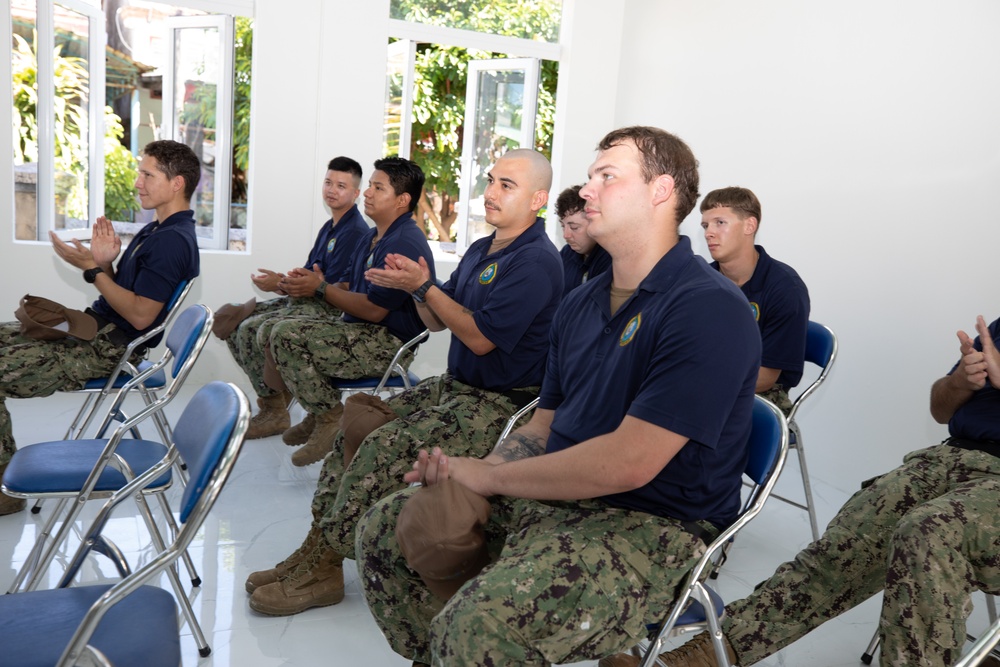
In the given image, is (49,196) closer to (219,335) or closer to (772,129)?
(219,335)

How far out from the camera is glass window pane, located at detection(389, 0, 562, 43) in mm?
5207

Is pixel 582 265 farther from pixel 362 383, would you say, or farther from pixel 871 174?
pixel 871 174

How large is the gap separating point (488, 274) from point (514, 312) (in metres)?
0.21

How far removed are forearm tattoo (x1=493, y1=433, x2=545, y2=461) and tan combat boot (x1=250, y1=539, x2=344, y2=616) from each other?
80cm

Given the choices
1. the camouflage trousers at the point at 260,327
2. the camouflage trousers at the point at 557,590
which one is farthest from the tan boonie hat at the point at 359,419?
the camouflage trousers at the point at 260,327

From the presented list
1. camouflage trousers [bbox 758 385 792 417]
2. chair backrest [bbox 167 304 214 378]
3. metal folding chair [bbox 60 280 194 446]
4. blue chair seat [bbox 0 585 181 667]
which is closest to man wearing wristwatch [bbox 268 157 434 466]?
metal folding chair [bbox 60 280 194 446]

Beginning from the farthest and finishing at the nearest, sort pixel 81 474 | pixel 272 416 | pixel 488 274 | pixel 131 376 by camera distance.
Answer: pixel 272 416, pixel 131 376, pixel 488 274, pixel 81 474

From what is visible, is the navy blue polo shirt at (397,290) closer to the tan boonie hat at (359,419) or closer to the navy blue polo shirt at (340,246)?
the navy blue polo shirt at (340,246)

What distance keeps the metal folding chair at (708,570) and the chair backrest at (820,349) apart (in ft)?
3.80

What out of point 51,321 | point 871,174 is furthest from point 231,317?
point 871,174

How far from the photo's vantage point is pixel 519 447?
6.20ft

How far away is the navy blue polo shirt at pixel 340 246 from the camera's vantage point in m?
4.15

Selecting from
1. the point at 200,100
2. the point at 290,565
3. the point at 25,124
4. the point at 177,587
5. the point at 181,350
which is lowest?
the point at 290,565

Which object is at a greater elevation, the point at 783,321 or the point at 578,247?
the point at 578,247
